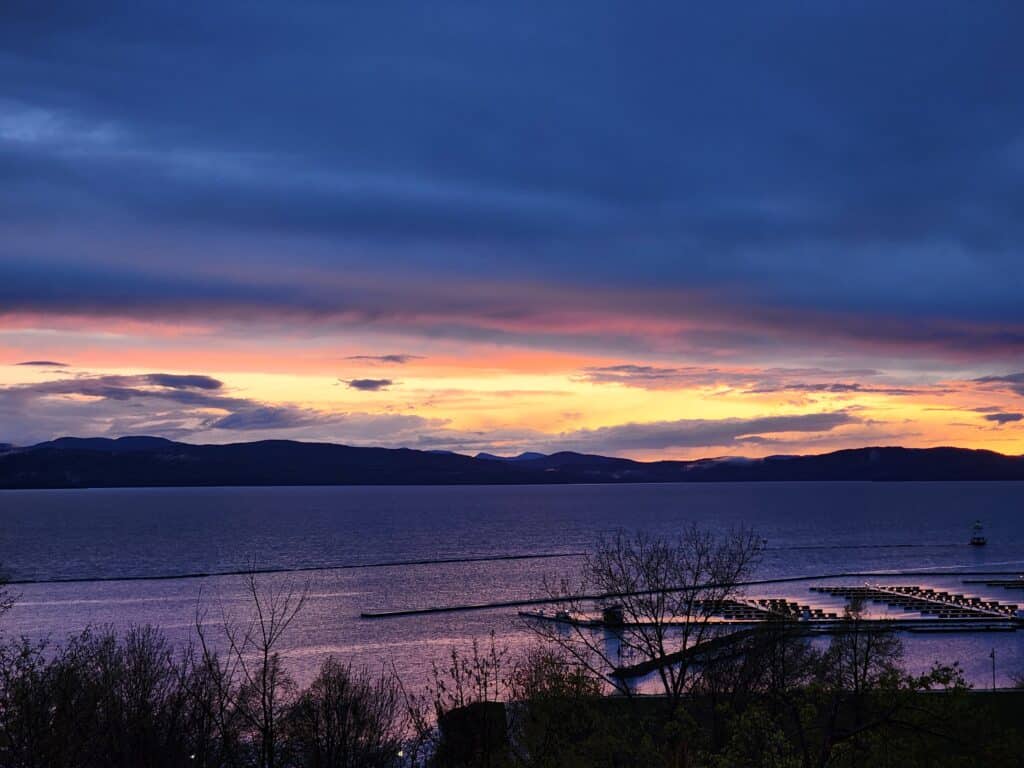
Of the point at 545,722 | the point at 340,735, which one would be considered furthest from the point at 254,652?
the point at 340,735

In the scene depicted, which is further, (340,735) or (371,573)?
(371,573)

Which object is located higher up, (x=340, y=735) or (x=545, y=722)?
(x=340, y=735)

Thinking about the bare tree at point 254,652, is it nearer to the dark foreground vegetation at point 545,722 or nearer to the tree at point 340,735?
the dark foreground vegetation at point 545,722

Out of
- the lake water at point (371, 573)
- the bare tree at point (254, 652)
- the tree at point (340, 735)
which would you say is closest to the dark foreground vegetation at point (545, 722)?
the tree at point (340, 735)

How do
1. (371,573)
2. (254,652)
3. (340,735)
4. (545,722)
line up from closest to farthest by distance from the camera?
(340,735) < (545,722) < (254,652) < (371,573)

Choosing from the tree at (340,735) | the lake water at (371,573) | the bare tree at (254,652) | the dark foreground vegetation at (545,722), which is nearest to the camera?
the dark foreground vegetation at (545,722)

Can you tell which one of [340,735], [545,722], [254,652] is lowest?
[254,652]

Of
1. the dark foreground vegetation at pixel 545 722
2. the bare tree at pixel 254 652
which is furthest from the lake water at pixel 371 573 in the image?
the dark foreground vegetation at pixel 545 722

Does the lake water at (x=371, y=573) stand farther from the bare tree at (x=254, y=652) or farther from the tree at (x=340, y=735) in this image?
the tree at (x=340, y=735)

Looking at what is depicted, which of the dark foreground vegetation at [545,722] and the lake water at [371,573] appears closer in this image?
the dark foreground vegetation at [545,722]

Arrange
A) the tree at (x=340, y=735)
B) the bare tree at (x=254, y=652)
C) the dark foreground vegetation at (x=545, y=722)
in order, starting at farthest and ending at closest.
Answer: the bare tree at (x=254, y=652)
the tree at (x=340, y=735)
the dark foreground vegetation at (x=545, y=722)

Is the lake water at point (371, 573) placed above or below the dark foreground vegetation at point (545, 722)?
below

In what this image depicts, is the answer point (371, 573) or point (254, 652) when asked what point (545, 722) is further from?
point (371, 573)

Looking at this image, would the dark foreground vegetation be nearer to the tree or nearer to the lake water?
the tree
